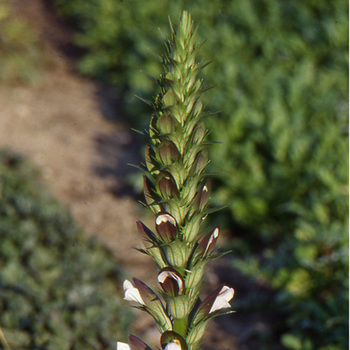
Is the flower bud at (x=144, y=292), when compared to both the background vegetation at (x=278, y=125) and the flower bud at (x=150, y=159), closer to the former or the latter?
the flower bud at (x=150, y=159)

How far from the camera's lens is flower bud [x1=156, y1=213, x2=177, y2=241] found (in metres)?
1.13

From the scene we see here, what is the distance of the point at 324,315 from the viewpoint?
3.53 m

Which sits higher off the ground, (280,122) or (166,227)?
(280,122)

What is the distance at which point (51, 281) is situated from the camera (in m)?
3.43

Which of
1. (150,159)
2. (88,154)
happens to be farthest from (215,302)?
(88,154)

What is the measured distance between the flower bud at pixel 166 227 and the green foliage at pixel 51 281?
1.97 meters

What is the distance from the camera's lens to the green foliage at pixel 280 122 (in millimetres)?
3969

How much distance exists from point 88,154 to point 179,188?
5.26m

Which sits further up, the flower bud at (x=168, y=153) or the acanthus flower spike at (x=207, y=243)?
the flower bud at (x=168, y=153)

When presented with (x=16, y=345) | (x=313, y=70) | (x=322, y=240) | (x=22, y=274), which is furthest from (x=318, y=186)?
(x=16, y=345)

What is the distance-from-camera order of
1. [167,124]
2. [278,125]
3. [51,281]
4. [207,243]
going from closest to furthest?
[167,124], [207,243], [51,281], [278,125]

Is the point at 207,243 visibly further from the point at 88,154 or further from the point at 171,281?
the point at 88,154

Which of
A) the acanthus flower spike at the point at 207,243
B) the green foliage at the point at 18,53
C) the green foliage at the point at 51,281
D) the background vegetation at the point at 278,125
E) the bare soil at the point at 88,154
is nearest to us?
the acanthus flower spike at the point at 207,243

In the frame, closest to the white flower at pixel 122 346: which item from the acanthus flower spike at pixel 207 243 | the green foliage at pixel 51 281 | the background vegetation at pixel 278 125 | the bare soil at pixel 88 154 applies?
the acanthus flower spike at pixel 207 243
